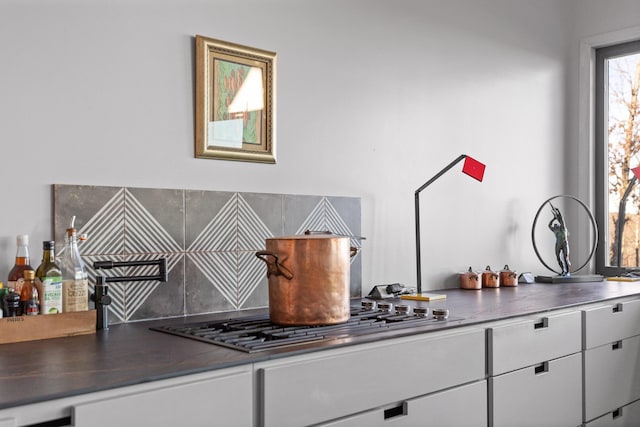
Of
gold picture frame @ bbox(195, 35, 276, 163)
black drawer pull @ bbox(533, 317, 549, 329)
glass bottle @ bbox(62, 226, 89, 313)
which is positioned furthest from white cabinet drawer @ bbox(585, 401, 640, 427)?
glass bottle @ bbox(62, 226, 89, 313)

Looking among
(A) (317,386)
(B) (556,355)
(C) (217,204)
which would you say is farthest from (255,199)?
(B) (556,355)

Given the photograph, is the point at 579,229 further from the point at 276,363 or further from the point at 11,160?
the point at 11,160

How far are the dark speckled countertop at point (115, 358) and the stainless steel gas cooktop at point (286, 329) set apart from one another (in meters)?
0.04

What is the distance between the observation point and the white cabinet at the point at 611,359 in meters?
2.41

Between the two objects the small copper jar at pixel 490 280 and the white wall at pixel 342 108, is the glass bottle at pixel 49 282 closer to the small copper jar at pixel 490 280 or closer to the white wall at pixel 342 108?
the white wall at pixel 342 108

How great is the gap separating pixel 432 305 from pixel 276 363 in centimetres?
105

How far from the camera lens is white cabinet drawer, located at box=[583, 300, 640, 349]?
2.40 meters

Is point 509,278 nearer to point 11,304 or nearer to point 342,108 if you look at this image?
point 342,108

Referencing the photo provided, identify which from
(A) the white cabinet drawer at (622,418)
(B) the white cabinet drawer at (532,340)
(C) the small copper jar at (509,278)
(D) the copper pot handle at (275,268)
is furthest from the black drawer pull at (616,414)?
(D) the copper pot handle at (275,268)

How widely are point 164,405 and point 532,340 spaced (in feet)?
4.33

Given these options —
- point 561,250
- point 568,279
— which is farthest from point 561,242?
point 568,279

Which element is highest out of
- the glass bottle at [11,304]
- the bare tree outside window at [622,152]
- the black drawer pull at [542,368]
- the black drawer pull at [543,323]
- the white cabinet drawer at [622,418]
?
the bare tree outside window at [622,152]

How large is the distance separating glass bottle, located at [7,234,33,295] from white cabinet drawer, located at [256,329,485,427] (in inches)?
28.0

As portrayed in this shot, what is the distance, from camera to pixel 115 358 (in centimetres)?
140
